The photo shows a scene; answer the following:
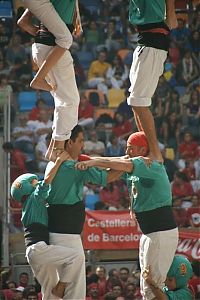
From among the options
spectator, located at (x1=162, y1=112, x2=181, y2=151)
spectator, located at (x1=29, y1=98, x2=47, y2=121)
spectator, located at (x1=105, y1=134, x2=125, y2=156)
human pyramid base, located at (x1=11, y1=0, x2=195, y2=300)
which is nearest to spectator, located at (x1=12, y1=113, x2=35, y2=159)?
spectator, located at (x1=29, y1=98, x2=47, y2=121)

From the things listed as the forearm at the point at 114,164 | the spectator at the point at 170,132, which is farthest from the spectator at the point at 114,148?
the forearm at the point at 114,164

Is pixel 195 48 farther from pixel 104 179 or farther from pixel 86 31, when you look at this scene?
pixel 104 179

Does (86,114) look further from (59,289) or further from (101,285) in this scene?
(59,289)

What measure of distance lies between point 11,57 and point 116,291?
6.68m

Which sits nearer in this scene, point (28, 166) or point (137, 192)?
point (137, 192)

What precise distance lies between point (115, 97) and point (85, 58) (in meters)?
1.18

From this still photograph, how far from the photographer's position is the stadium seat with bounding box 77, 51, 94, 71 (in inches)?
747

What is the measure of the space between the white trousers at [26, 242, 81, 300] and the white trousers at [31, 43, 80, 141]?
1077 mm

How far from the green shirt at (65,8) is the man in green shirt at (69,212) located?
118 cm

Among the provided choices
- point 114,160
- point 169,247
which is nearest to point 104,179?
point 114,160

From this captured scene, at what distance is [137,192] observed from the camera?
9414mm

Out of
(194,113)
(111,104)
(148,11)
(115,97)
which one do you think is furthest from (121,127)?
(148,11)

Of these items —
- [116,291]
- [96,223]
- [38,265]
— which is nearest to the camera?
[38,265]

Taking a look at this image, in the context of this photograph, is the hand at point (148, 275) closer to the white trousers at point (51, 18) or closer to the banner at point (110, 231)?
the white trousers at point (51, 18)
